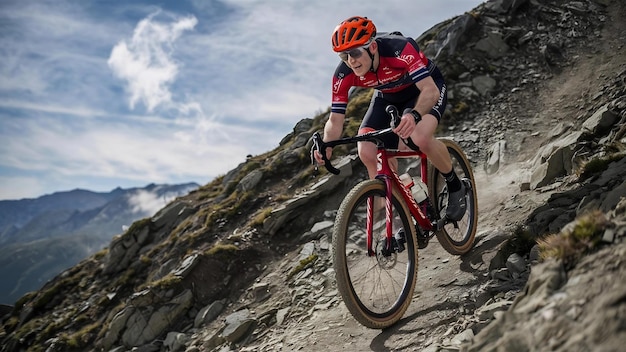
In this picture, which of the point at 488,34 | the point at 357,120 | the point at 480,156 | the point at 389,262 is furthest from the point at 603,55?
the point at 389,262

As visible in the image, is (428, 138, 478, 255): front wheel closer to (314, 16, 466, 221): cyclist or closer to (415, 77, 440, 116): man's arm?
(314, 16, 466, 221): cyclist

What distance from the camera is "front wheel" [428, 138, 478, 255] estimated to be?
23.3 feet

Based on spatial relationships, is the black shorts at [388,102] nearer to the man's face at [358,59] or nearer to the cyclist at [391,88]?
the cyclist at [391,88]

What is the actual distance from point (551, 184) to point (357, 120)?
10.6 m

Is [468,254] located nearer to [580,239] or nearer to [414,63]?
[414,63]

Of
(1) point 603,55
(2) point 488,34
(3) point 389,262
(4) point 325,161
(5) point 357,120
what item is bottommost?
(3) point 389,262

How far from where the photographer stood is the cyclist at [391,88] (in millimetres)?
5923

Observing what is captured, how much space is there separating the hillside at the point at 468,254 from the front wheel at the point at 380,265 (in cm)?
38

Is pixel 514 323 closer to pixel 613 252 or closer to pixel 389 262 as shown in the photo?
pixel 613 252

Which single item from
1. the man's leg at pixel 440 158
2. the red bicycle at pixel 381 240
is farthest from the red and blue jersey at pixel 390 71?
the red bicycle at pixel 381 240

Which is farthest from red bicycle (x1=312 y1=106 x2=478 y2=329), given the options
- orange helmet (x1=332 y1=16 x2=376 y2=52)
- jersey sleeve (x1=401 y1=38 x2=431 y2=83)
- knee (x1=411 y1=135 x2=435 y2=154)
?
orange helmet (x1=332 y1=16 x2=376 y2=52)

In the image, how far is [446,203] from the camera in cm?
698

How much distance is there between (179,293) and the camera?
1270 centimetres

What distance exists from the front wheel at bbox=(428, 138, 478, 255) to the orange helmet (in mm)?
2546
